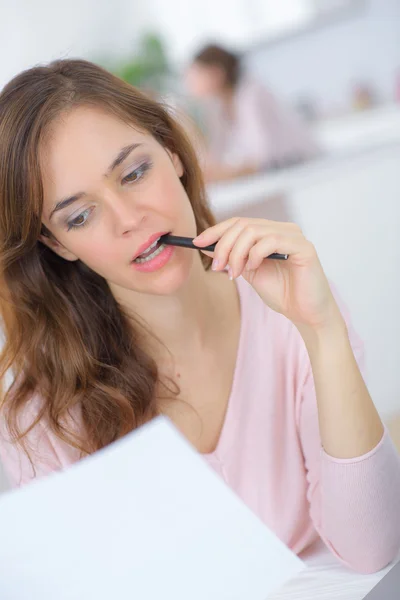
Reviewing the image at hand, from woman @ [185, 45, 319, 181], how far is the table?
2.10 m

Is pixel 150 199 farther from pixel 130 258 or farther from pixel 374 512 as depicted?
pixel 374 512

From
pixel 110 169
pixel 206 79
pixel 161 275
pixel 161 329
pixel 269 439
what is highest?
pixel 110 169

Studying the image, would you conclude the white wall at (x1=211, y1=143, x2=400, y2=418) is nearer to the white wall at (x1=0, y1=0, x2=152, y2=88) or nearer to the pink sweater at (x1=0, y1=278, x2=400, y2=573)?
the pink sweater at (x1=0, y1=278, x2=400, y2=573)

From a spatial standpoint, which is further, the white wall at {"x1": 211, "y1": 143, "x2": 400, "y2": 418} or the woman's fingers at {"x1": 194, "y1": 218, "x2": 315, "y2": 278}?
the white wall at {"x1": 211, "y1": 143, "x2": 400, "y2": 418}

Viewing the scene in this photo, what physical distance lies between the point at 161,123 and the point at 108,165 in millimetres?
149

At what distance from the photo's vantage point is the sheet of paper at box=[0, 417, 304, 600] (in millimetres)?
437

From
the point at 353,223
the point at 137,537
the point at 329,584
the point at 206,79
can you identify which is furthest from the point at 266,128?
A: the point at 137,537

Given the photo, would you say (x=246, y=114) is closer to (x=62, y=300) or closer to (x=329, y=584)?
(x=62, y=300)

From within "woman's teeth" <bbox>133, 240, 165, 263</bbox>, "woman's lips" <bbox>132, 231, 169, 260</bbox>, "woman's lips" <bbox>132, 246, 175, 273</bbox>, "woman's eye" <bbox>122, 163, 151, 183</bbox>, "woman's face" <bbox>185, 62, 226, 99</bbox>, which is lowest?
"woman's face" <bbox>185, 62, 226, 99</bbox>

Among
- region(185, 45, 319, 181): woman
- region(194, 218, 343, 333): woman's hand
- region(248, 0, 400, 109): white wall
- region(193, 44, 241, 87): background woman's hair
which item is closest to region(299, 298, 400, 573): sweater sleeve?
region(194, 218, 343, 333): woman's hand

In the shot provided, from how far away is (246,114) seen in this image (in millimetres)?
2836

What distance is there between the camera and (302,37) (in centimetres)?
391

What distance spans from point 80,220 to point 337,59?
11.0ft

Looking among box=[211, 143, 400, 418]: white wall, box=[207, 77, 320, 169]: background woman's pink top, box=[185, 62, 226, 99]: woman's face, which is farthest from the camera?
box=[185, 62, 226, 99]: woman's face
